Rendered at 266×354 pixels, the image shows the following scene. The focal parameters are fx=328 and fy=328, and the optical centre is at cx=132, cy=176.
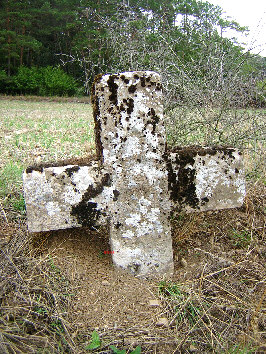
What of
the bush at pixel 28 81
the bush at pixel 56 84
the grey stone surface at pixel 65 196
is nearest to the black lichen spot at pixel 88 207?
the grey stone surface at pixel 65 196

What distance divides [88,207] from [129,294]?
0.66 m

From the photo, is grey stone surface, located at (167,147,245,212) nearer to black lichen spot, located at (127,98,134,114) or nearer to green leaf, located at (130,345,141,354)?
black lichen spot, located at (127,98,134,114)

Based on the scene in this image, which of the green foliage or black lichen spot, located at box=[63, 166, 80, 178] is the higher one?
black lichen spot, located at box=[63, 166, 80, 178]

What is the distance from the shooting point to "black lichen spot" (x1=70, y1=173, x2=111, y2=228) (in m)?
2.33

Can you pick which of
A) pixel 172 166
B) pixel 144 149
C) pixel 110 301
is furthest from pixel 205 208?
pixel 110 301

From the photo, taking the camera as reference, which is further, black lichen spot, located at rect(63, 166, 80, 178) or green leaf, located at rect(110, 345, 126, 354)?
black lichen spot, located at rect(63, 166, 80, 178)

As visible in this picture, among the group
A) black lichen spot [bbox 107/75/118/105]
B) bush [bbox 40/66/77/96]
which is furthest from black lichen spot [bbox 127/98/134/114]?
bush [bbox 40/66/77/96]

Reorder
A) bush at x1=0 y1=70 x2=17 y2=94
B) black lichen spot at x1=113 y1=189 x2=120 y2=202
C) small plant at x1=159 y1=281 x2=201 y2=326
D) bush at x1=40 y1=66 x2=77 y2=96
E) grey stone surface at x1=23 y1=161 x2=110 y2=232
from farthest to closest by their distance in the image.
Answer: bush at x1=40 y1=66 x2=77 y2=96 → bush at x1=0 y1=70 x2=17 y2=94 → black lichen spot at x1=113 y1=189 x2=120 y2=202 → grey stone surface at x1=23 y1=161 x2=110 y2=232 → small plant at x1=159 y1=281 x2=201 y2=326

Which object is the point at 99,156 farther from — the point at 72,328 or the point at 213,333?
the point at 213,333

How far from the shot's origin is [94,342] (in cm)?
179

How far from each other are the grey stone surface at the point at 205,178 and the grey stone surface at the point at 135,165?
96mm

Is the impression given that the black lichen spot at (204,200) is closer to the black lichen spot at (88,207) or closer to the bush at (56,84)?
the black lichen spot at (88,207)

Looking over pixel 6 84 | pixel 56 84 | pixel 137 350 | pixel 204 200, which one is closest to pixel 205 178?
pixel 204 200

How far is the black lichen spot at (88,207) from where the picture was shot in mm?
2326
